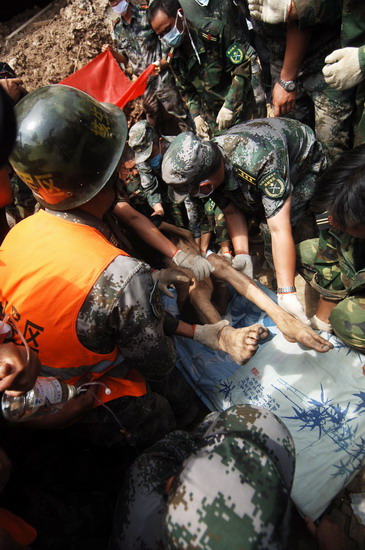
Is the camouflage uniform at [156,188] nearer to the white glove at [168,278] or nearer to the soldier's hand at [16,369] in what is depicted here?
the white glove at [168,278]

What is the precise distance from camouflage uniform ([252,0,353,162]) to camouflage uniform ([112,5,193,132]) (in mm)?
2049

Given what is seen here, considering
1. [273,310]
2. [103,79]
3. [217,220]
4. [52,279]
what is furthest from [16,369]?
[103,79]

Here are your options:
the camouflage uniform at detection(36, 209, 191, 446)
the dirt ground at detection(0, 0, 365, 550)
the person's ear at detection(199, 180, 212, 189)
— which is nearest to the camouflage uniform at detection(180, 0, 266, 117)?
the person's ear at detection(199, 180, 212, 189)

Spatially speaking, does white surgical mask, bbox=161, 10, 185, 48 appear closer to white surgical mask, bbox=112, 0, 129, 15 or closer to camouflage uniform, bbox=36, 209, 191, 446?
white surgical mask, bbox=112, 0, 129, 15

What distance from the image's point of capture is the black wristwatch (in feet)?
10.5

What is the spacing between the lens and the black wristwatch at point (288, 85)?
10.5 feet

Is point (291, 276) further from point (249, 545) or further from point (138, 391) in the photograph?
point (249, 545)

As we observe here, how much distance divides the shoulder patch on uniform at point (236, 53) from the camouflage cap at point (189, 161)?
1670 mm

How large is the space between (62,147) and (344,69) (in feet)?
7.29

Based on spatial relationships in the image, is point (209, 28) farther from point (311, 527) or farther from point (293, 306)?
point (311, 527)

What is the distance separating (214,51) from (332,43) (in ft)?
4.32

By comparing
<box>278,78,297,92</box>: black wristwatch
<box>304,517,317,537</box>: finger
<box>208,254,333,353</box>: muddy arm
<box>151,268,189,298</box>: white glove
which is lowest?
<box>304,517,317,537</box>: finger

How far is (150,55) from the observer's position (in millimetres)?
5219

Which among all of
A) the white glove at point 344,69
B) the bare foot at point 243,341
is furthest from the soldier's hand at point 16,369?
the white glove at point 344,69
